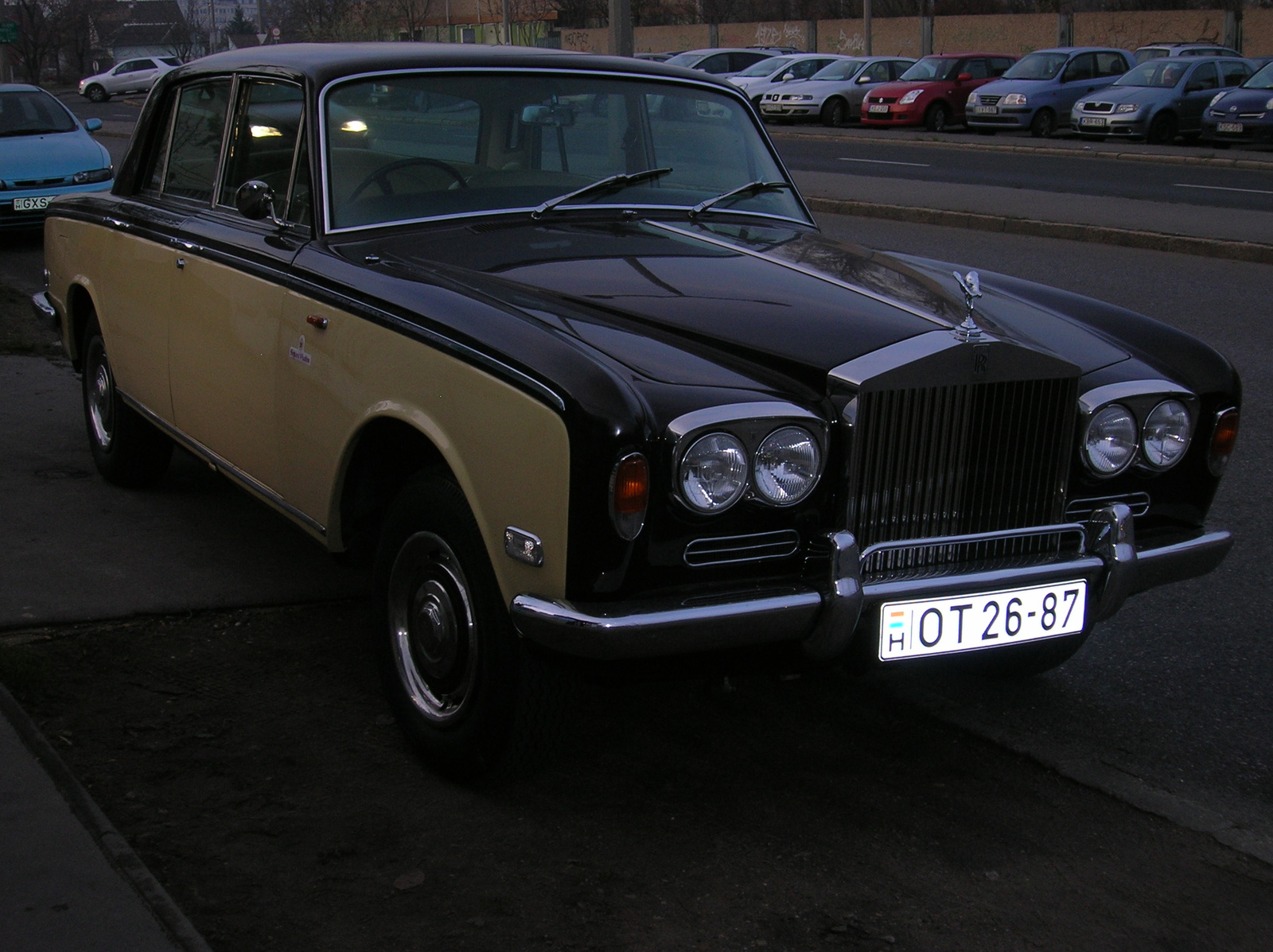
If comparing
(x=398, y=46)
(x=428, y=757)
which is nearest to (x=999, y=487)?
(x=428, y=757)

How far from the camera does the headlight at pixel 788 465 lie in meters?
2.95

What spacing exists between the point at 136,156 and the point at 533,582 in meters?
3.61

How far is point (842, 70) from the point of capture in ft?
101

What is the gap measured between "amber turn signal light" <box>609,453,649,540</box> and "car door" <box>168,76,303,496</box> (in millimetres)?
1624

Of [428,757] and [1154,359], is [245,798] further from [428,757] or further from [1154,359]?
[1154,359]

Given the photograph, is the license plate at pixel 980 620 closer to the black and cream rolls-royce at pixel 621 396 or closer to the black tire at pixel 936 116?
the black and cream rolls-royce at pixel 621 396

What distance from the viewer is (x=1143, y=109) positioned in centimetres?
2375

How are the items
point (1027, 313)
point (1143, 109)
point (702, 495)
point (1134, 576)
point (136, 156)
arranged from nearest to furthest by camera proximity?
point (702, 495), point (1134, 576), point (1027, 313), point (136, 156), point (1143, 109)

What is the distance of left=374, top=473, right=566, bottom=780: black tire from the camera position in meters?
3.11

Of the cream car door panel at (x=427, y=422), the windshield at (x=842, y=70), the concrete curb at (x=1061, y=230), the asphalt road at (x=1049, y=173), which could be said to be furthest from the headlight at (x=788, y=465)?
the windshield at (x=842, y=70)

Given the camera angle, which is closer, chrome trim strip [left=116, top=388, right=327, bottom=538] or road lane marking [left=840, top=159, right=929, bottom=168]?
chrome trim strip [left=116, top=388, right=327, bottom=538]

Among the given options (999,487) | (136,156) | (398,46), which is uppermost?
(398,46)

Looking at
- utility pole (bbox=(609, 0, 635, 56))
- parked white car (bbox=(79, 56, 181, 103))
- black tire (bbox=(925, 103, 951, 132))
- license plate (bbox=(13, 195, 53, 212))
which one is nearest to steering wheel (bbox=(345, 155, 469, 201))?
license plate (bbox=(13, 195, 53, 212))

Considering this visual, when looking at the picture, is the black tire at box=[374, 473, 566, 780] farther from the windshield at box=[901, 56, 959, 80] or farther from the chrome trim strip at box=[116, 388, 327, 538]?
the windshield at box=[901, 56, 959, 80]
